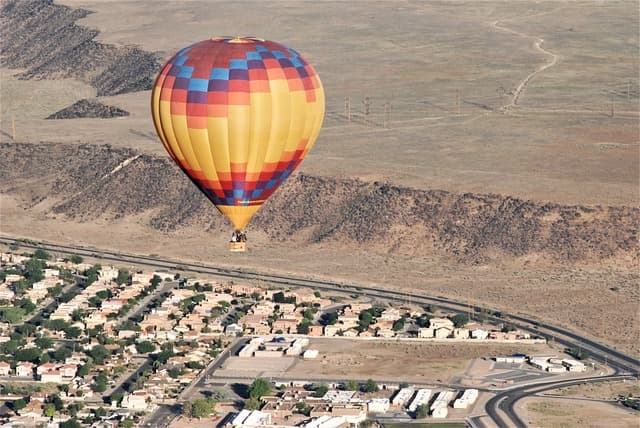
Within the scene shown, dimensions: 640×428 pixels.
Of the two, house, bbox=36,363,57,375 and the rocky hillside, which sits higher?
house, bbox=36,363,57,375

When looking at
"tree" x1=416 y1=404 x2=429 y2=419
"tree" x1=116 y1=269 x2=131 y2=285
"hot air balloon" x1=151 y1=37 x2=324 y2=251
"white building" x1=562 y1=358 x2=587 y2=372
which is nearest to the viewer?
"hot air balloon" x1=151 y1=37 x2=324 y2=251

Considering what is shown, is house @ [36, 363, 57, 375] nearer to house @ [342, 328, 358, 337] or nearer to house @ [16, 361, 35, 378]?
house @ [16, 361, 35, 378]

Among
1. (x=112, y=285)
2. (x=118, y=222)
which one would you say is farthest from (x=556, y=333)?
(x=118, y=222)

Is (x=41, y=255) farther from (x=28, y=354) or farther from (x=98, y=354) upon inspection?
(x=98, y=354)

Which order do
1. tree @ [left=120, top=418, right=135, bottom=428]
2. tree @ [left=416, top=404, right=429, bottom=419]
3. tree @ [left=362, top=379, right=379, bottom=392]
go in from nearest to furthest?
tree @ [left=120, top=418, right=135, bottom=428]
tree @ [left=416, top=404, right=429, bottom=419]
tree @ [left=362, top=379, right=379, bottom=392]

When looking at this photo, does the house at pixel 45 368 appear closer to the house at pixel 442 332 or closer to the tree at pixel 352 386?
the tree at pixel 352 386

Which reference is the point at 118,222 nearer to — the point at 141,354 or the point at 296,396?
the point at 141,354

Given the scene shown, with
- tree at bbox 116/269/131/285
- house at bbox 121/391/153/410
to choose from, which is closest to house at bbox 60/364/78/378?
house at bbox 121/391/153/410
